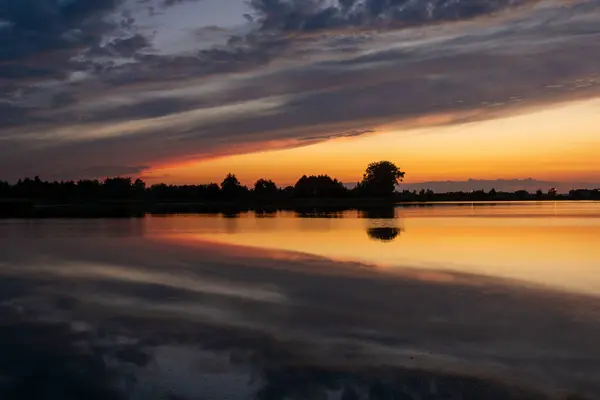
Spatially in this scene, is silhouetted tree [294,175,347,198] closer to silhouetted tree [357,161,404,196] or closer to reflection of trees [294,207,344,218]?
silhouetted tree [357,161,404,196]

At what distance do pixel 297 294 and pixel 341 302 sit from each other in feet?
4.68

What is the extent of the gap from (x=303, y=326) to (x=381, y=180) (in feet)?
438

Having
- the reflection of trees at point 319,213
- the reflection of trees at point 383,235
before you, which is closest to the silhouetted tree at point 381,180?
the reflection of trees at point 319,213

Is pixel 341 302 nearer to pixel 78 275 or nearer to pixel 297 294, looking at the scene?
pixel 297 294

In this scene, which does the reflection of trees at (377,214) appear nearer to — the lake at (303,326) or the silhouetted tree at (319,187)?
the lake at (303,326)

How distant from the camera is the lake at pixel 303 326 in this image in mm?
7570

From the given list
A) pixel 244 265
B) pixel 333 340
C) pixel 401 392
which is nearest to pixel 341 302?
pixel 333 340

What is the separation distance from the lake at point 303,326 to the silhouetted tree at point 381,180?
119727 millimetres

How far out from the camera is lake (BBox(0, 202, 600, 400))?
757 cm

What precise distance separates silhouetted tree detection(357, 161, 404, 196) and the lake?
11973cm

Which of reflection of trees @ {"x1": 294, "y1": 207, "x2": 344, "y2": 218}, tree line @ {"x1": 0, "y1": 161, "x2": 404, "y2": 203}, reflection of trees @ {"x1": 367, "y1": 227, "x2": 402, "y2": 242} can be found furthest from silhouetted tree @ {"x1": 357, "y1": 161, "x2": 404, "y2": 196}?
reflection of trees @ {"x1": 367, "y1": 227, "x2": 402, "y2": 242}

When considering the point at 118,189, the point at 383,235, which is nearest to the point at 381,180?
the point at 118,189

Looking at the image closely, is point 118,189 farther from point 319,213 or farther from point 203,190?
point 319,213

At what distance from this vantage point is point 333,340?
9.67 m
